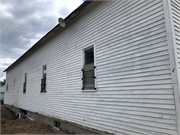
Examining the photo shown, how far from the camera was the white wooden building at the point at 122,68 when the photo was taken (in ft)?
8.95

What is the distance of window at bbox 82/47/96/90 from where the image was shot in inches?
177

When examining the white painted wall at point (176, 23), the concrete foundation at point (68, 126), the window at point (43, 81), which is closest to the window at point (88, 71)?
the concrete foundation at point (68, 126)

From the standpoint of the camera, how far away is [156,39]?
2934mm

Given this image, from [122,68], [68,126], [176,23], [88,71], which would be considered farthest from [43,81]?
[176,23]

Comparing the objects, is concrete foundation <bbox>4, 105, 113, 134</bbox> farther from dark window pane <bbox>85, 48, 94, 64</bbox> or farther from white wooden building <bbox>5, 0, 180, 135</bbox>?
dark window pane <bbox>85, 48, 94, 64</bbox>

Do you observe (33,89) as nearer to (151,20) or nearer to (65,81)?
(65,81)

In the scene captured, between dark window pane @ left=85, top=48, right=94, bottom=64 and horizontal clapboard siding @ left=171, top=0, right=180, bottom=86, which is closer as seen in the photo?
horizontal clapboard siding @ left=171, top=0, right=180, bottom=86

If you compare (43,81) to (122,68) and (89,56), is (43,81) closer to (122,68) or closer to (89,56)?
(89,56)

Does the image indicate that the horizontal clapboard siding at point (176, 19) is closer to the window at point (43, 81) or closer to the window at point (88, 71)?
the window at point (88, 71)

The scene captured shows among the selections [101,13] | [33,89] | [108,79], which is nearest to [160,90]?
[108,79]

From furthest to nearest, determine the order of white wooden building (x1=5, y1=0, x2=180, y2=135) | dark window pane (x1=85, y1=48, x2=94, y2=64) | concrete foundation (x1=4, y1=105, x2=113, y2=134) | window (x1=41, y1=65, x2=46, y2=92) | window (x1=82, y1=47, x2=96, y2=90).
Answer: window (x1=41, y1=65, x2=46, y2=92)
dark window pane (x1=85, y1=48, x2=94, y2=64)
window (x1=82, y1=47, x2=96, y2=90)
concrete foundation (x1=4, y1=105, x2=113, y2=134)
white wooden building (x1=5, y1=0, x2=180, y2=135)

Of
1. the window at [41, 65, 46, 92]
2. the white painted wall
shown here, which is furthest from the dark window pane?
the window at [41, 65, 46, 92]

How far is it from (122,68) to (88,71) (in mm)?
1472

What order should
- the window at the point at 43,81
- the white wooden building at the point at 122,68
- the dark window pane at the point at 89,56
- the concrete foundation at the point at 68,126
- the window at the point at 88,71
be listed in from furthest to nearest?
1. the window at the point at 43,81
2. the dark window pane at the point at 89,56
3. the window at the point at 88,71
4. the concrete foundation at the point at 68,126
5. the white wooden building at the point at 122,68
